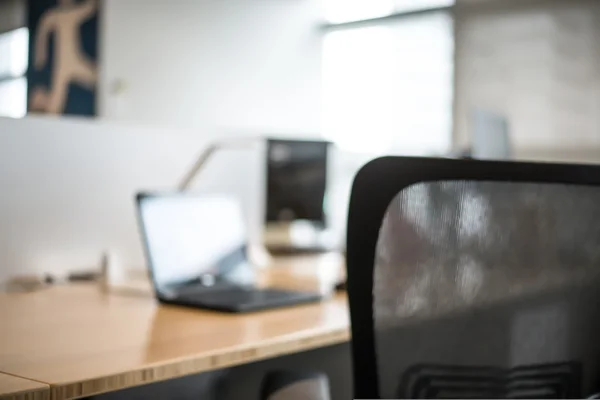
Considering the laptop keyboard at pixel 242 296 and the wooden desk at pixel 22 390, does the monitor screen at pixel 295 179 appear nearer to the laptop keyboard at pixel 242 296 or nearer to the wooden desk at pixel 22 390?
the laptop keyboard at pixel 242 296

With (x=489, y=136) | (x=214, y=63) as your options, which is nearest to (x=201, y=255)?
(x=489, y=136)

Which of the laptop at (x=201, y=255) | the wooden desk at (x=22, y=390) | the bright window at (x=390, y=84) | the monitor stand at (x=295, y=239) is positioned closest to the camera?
the wooden desk at (x=22, y=390)

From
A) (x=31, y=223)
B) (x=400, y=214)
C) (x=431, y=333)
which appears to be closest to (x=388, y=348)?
(x=431, y=333)

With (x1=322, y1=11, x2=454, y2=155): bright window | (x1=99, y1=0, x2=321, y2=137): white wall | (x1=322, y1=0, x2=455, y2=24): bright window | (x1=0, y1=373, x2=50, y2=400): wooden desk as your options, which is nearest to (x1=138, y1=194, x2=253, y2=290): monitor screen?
(x1=0, y1=373, x2=50, y2=400): wooden desk

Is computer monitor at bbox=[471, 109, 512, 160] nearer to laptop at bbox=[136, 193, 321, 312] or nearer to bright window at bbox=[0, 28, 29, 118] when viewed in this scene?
laptop at bbox=[136, 193, 321, 312]

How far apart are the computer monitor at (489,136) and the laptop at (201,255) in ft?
3.41

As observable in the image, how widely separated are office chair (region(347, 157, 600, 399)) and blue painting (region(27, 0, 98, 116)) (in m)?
3.49

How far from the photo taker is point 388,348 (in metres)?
1.07

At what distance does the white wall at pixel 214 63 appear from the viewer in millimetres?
4340

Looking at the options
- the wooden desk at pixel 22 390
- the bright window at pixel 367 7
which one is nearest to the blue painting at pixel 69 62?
the bright window at pixel 367 7

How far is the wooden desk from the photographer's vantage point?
953 mm

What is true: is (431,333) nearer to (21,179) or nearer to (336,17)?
(21,179)

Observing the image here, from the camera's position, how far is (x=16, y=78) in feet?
14.2

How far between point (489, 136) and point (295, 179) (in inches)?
31.4
